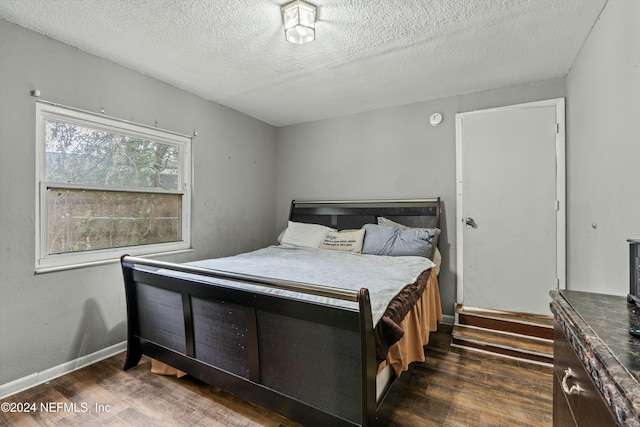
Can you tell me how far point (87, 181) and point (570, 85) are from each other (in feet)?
13.5

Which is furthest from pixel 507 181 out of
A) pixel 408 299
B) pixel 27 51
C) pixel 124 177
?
pixel 27 51

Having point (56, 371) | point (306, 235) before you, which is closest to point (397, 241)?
point (306, 235)

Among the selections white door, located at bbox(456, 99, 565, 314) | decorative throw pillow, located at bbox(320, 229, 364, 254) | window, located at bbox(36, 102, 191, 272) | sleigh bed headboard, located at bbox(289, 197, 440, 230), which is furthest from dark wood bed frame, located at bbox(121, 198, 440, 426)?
sleigh bed headboard, located at bbox(289, 197, 440, 230)

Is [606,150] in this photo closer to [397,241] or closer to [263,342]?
[397,241]

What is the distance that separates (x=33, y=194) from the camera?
196cm

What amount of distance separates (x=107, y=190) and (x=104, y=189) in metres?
0.03

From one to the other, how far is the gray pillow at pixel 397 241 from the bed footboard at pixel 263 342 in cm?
171

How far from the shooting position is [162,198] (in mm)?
2832

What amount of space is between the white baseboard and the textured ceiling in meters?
2.34

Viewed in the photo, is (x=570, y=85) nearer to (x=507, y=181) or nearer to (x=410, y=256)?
(x=507, y=181)

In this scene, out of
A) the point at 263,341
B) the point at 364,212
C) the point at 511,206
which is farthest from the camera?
the point at 364,212

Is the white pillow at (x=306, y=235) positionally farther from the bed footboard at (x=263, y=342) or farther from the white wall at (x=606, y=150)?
the white wall at (x=606, y=150)

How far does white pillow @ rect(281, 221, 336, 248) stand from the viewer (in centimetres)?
340

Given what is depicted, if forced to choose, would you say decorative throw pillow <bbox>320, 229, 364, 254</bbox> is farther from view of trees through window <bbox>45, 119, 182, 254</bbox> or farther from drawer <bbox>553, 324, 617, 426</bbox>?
drawer <bbox>553, 324, 617, 426</bbox>
